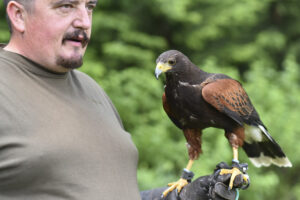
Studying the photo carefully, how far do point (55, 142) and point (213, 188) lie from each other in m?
0.99

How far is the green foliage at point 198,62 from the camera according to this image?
4.82 m

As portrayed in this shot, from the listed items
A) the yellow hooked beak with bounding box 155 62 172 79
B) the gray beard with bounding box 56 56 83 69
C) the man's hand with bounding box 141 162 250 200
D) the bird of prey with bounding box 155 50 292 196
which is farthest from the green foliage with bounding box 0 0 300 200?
the gray beard with bounding box 56 56 83 69

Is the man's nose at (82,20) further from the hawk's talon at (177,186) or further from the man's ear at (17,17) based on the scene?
the hawk's talon at (177,186)

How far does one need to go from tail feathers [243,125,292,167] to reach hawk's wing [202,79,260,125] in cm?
8

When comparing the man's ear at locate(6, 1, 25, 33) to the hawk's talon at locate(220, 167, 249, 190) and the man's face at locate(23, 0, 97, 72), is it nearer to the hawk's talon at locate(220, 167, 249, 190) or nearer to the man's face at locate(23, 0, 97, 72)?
the man's face at locate(23, 0, 97, 72)

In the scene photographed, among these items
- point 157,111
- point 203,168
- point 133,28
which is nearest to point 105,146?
point 203,168

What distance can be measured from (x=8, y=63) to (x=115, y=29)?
5.28m

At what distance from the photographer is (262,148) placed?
278 cm

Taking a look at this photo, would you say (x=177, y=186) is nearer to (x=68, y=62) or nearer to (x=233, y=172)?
(x=233, y=172)

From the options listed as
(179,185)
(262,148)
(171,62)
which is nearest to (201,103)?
(171,62)

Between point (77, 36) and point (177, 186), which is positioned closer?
point (77, 36)

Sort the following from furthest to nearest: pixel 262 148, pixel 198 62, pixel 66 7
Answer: pixel 198 62
pixel 262 148
pixel 66 7

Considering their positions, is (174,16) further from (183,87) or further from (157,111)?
(183,87)

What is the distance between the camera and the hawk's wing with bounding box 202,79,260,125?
235 centimetres
